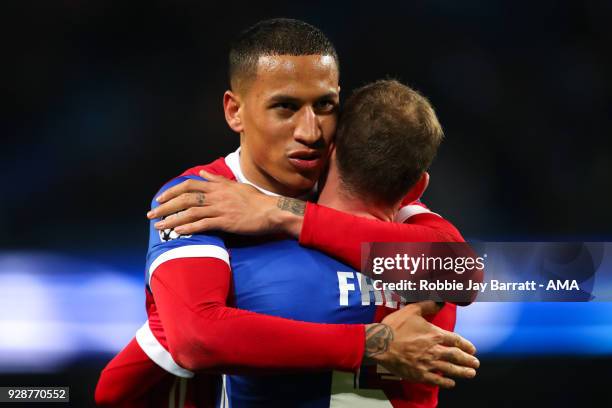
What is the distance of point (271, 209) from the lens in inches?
69.8

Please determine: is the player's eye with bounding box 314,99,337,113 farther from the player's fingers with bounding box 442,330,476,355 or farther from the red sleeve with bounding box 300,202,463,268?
the player's fingers with bounding box 442,330,476,355

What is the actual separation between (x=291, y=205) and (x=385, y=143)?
25cm

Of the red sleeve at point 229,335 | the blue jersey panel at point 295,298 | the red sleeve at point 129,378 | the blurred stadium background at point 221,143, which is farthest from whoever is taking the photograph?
the blurred stadium background at point 221,143

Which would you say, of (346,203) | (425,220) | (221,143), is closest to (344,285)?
(346,203)

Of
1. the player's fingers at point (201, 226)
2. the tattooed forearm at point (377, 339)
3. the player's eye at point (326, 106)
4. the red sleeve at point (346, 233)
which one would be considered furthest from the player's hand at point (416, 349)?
the player's eye at point (326, 106)

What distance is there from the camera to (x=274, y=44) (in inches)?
75.7

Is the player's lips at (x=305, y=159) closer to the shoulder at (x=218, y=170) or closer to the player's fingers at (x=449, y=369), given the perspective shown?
the shoulder at (x=218, y=170)

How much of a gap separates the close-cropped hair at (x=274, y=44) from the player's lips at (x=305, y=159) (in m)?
0.23

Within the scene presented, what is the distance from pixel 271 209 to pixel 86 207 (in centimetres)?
217

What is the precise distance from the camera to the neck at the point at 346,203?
1.85m

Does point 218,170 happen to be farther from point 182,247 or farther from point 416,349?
point 416,349

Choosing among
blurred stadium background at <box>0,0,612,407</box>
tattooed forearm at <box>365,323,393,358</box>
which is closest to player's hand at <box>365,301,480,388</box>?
tattooed forearm at <box>365,323,393,358</box>

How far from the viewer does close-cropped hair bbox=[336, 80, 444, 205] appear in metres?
1.78

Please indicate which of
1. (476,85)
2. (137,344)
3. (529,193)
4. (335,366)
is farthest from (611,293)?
(476,85)
